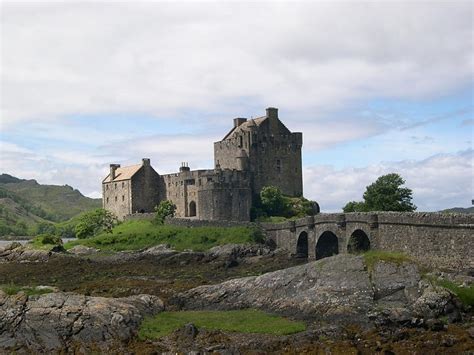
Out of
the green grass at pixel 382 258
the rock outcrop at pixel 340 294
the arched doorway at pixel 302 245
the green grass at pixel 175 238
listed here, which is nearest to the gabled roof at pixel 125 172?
the green grass at pixel 175 238

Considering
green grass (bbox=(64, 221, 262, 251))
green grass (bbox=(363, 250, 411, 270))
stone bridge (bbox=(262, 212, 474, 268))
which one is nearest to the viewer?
green grass (bbox=(363, 250, 411, 270))

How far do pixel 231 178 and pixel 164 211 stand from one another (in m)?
10.1

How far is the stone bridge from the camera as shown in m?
38.8

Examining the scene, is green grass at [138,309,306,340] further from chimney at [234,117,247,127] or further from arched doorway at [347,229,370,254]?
chimney at [234,117,247,127]

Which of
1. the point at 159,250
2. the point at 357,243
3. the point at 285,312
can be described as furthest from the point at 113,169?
the point at 285,312

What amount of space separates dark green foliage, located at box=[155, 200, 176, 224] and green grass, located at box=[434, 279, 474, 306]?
54572mm

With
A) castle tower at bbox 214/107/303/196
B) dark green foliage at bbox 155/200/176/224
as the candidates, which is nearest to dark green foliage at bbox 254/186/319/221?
castle tower at bbox 214/107/303/196

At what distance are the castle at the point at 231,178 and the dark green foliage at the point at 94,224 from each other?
4.89 metres

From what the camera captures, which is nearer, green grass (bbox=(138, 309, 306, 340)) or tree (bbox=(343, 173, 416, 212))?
green grass (bbox=(138, 309, 306, 340))

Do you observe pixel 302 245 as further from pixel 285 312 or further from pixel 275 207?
pixel 285 312

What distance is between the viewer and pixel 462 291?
32844mm

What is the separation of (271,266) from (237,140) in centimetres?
3528

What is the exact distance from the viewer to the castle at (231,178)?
276ft

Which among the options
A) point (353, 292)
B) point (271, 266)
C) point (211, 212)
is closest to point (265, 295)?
point (353, 292)
